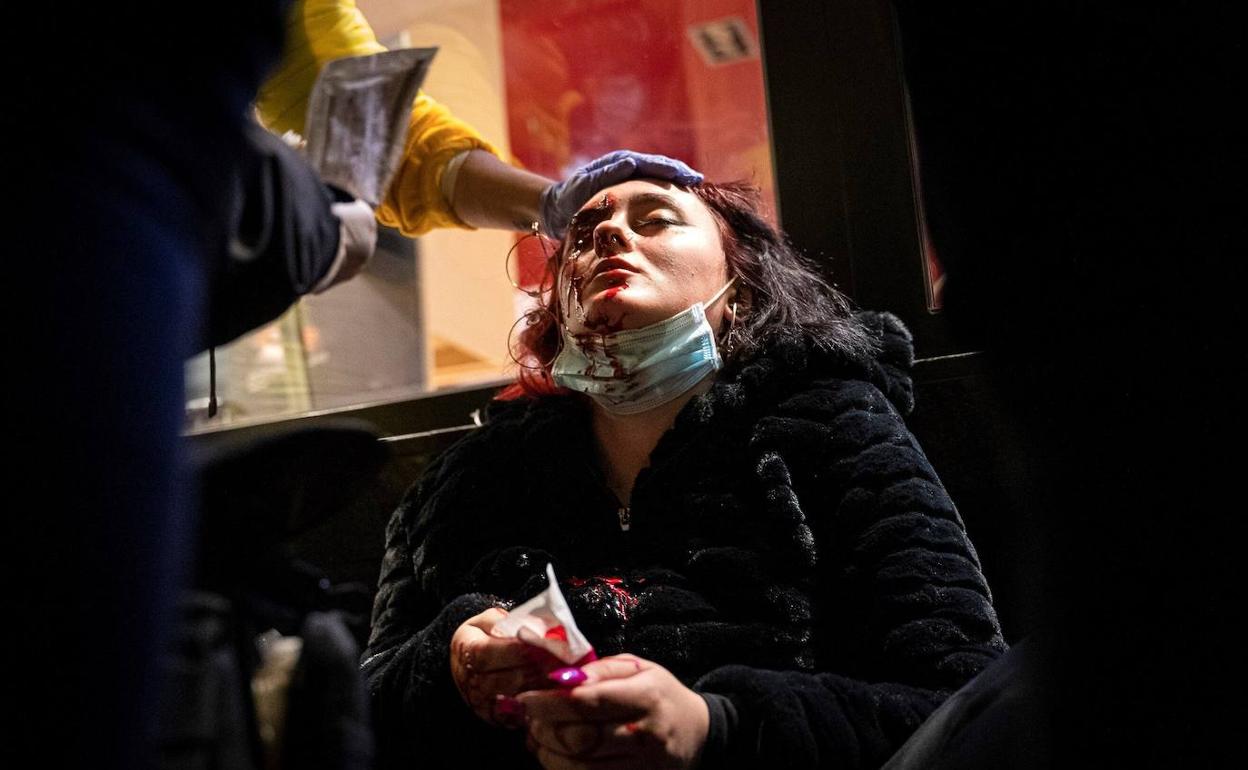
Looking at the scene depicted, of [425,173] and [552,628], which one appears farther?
[425,173]

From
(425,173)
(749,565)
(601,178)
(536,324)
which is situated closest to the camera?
(749,565)

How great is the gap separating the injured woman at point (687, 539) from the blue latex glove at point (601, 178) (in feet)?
0.17

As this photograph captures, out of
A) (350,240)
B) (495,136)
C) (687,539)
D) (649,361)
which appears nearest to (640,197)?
(649,361)

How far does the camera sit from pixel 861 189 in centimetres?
198

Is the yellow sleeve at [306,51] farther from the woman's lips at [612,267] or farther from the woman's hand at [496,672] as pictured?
the woman's hand at [496,672]

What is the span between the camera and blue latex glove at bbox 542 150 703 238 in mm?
1794

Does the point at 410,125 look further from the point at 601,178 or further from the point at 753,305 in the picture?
the point at 753,305

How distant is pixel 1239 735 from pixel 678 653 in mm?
806

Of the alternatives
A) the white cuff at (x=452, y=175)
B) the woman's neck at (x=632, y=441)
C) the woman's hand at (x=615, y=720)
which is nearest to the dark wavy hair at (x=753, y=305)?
the woman's neck at (x=632, y=441)

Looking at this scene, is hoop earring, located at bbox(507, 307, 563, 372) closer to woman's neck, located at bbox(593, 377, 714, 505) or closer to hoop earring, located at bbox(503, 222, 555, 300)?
hoop earring, located at bbox(503, 222, 555, 300)

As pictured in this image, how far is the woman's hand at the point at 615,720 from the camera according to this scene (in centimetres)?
102

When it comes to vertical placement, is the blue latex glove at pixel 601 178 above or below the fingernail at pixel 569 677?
above

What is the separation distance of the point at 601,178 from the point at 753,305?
14.2 inches

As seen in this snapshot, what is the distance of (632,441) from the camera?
164cm
